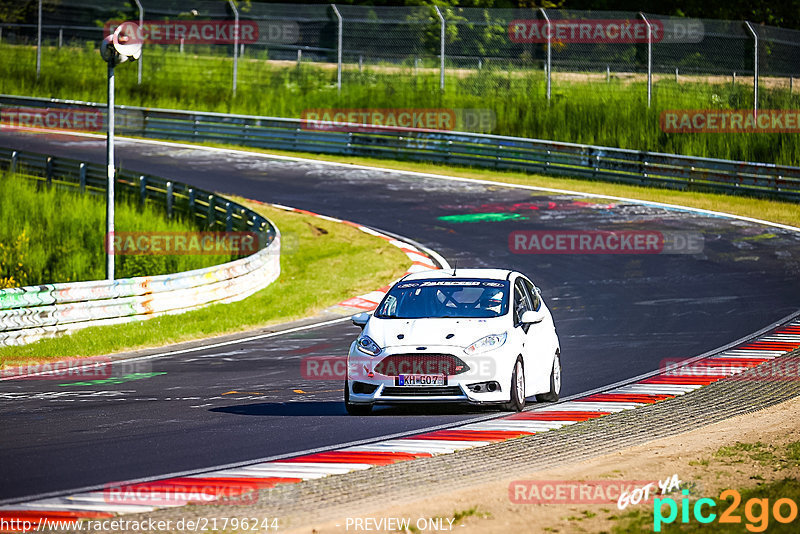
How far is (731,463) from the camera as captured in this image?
29.9ft

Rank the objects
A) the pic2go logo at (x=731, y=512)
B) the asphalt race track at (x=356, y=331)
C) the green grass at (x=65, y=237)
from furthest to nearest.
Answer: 1. the green grass at (x=65, y=237)
2. the asphalt race track at (x=356, y=331)
3. the pic2go logo at (x=731, y=512)

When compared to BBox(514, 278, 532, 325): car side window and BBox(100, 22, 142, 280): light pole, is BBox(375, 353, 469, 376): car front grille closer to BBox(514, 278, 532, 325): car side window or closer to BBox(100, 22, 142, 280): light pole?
BBox(514, 278, 532, 325): car side window

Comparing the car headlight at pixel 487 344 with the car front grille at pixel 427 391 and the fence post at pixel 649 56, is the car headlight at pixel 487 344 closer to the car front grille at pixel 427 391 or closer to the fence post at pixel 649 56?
the car front grille at pixel 427 391

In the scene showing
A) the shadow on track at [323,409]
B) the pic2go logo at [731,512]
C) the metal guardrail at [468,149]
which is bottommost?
the shadow on track at [323,409]

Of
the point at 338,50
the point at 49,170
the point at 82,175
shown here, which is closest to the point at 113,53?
the point at 82,175

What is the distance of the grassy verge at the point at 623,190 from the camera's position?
96.7 ft

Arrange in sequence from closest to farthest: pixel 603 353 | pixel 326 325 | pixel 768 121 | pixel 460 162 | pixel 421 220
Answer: pixel 603 353 → pixel 326 325 → pixel 421 220 → pixel 768 121 → pixel 460 162

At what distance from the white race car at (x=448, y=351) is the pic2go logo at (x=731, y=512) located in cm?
351

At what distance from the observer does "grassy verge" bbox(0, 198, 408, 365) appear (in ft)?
56.3

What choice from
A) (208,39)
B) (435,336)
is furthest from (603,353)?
(208,39)

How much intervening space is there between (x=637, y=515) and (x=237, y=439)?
164 inches

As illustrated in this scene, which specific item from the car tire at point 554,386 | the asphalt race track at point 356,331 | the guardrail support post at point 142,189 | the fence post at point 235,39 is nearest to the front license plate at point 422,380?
the asphalt race track at point 356,331

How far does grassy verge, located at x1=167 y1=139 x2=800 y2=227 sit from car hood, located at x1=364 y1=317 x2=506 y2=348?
18392 millimetres

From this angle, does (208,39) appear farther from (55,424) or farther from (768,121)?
(55,424)
